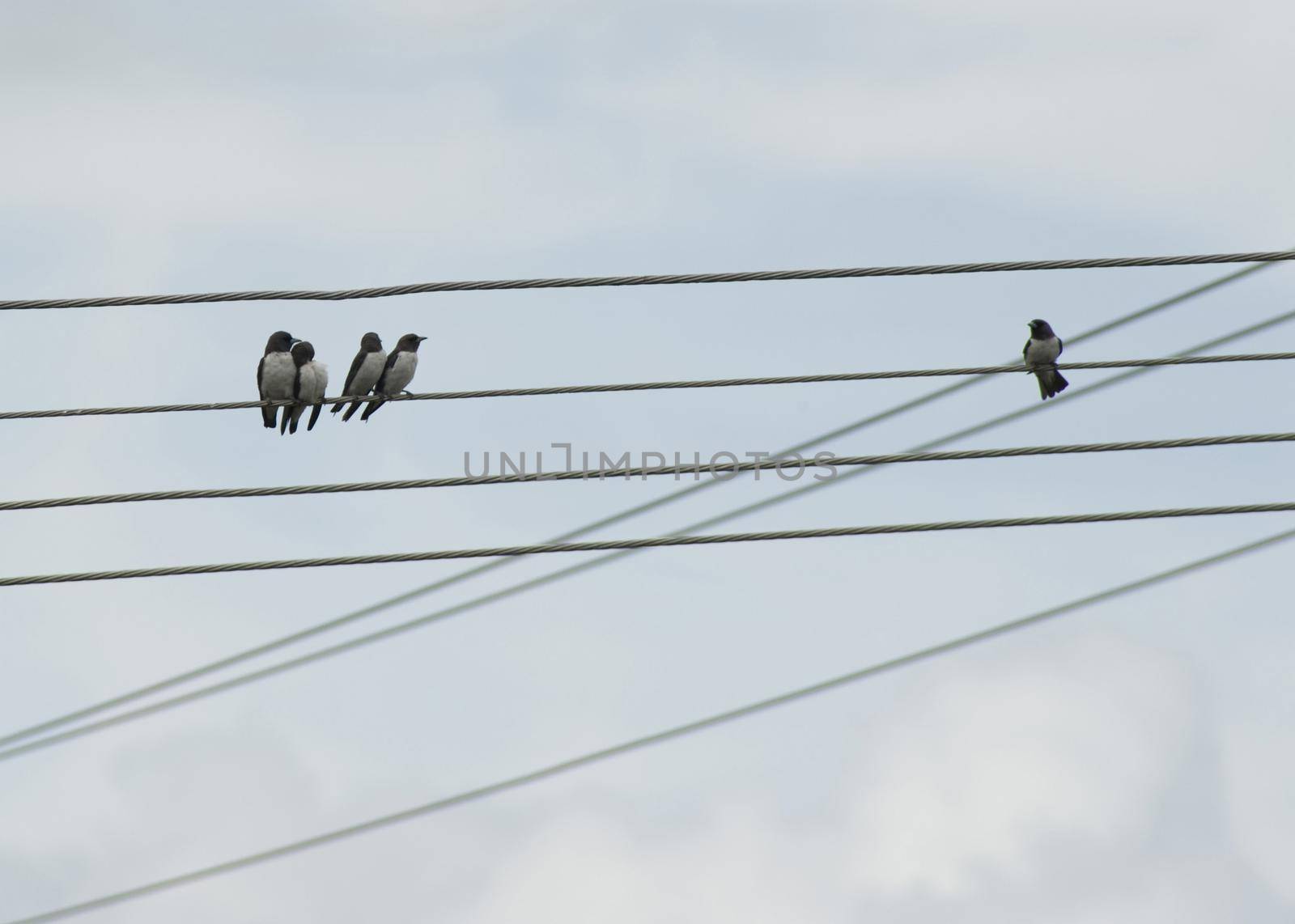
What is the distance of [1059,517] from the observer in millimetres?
8391

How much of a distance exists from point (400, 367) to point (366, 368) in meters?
0.27

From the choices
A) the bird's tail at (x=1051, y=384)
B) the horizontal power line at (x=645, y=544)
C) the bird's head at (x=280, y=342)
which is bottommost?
the horizontal power line at (x=645, y=544)

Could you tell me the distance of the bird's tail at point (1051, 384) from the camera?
15.1 meters

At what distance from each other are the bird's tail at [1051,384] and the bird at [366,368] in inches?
204

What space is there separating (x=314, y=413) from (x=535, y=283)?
21.0 feet

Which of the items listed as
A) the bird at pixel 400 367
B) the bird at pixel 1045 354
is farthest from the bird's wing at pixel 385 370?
the bird at pixel 1045 354

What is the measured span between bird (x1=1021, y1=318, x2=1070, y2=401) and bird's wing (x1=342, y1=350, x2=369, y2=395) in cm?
519

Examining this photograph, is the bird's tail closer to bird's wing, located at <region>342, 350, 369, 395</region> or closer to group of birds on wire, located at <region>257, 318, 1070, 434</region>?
group of birds on wire, located at <region>257, 318, 1070, 434</region>

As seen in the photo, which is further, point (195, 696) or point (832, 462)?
point (195, 696)

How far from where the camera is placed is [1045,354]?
1491 centimetres

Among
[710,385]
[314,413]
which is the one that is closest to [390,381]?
[314,413]

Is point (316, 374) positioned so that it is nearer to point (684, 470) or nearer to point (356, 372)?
point (356, 372)

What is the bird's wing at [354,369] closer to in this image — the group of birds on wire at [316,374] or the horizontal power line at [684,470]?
the group of birds on wire at [316,374]

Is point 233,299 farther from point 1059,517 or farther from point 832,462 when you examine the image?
point 1059,517
